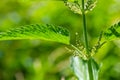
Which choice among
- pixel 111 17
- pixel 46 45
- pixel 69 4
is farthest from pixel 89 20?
pixel 69 4

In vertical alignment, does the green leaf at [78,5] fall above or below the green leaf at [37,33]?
above

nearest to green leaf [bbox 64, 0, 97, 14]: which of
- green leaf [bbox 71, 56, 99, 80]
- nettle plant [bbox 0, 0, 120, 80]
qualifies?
nettle plant [bbox 0, 0, 120, 80]

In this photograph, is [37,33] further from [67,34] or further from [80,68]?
[80,68]

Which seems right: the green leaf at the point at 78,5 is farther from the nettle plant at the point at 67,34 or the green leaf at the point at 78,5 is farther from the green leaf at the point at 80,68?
the green leaf at the point at 80,68

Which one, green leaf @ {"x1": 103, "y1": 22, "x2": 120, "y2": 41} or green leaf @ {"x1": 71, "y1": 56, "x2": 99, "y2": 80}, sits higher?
green leaf @ {"x1": 103, "y1": 22, "x2": 120, "y2": 41}

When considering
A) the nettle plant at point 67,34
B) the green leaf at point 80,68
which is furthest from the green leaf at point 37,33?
the green leaf at point 80,68

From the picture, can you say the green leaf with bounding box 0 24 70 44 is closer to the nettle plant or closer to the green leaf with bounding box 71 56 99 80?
the nettle plant
